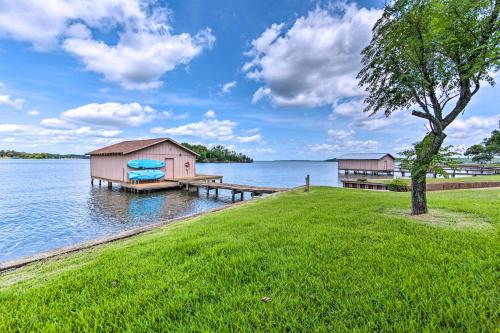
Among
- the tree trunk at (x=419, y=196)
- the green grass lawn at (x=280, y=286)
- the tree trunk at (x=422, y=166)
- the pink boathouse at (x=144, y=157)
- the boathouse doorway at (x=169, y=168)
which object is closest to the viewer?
the green grass lawn at (x=280, y=286)

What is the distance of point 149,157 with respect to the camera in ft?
83.3

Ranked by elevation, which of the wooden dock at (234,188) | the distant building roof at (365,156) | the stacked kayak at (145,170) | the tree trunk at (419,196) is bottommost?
the wooden dock at (234,188)

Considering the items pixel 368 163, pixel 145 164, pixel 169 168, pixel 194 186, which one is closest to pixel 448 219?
pixel 194 186

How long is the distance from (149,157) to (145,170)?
4.87ft

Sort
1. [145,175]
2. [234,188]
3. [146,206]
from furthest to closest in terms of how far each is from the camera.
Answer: [145,175] → [234,188] → [146,206]

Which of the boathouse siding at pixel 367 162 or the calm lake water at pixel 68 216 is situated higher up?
the boathouse siding at pixel 367 162

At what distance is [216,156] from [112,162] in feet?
295

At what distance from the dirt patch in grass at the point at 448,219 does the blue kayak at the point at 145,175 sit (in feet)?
75.0

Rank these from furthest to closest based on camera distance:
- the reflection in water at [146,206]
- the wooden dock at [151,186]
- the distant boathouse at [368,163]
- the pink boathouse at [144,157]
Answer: the distant boathouse at [368,163] < the pink boathouse at [144,157] < the wooden dock at [151,186] < the reflection in water at [146,206]

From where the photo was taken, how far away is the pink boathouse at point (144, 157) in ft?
80.6

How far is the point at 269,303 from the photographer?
8.53ft

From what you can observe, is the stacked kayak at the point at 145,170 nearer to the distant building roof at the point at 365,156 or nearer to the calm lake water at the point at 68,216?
the calm lake water at the point at 68,216

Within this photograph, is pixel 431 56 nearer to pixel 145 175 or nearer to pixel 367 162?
pixel 145 175

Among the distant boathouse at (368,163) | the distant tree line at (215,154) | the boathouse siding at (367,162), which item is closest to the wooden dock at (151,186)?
the distant boathouse at (368,163)
